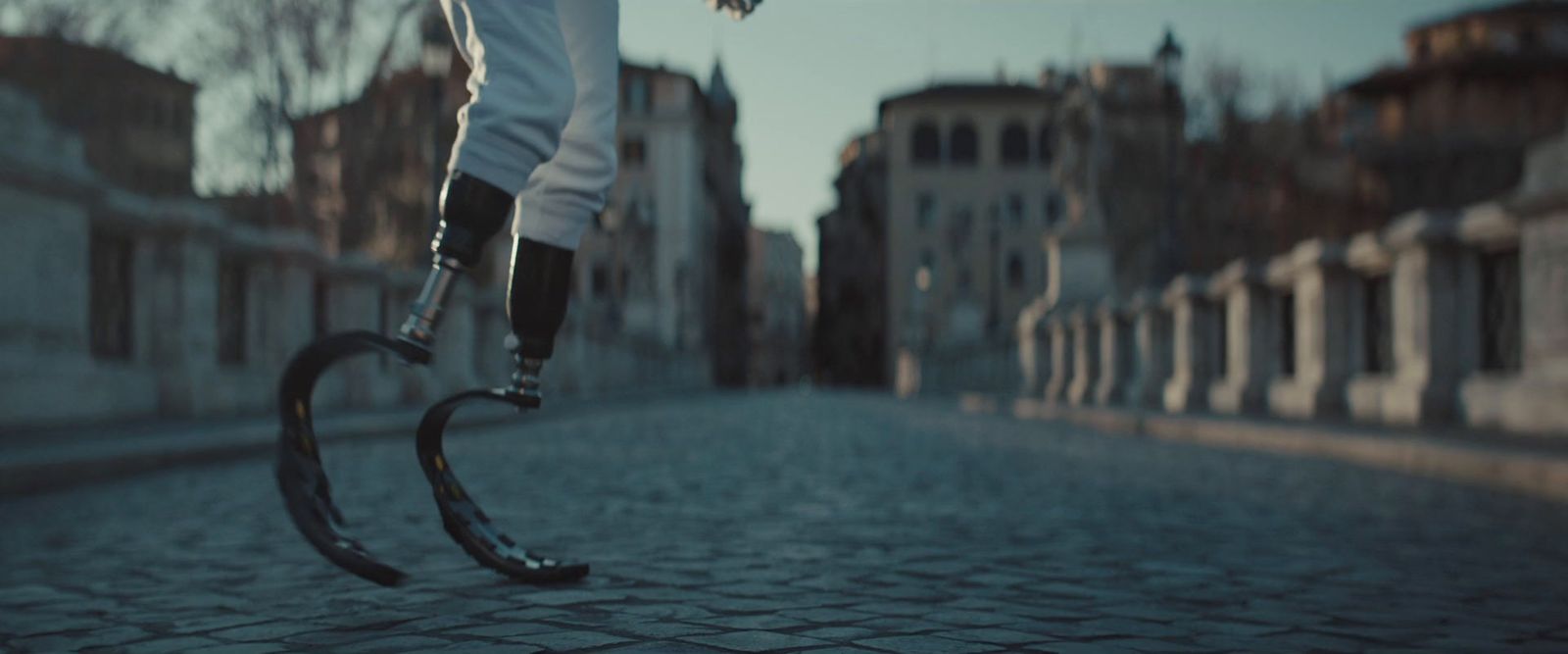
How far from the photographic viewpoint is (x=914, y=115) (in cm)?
9481

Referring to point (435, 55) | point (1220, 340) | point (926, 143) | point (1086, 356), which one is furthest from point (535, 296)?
point (926, 143)

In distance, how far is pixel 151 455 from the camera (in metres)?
8.69

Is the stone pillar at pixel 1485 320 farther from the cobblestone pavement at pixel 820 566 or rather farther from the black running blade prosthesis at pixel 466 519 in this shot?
the black running blade prosthesis at pixel 466 519

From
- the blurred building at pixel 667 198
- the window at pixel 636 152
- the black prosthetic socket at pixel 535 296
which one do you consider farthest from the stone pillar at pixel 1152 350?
the window at pixel 636 152

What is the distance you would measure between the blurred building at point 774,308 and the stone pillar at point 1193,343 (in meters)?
141

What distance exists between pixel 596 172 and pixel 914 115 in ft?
303

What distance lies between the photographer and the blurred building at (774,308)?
16950cm

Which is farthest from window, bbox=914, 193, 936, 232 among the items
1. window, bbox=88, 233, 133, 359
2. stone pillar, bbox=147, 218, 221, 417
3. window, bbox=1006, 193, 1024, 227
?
window, bbox=88, 233, 133, 359

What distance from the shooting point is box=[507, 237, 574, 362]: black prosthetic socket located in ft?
10.8

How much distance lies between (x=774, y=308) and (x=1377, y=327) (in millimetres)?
163708

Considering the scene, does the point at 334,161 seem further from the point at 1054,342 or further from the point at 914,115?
the point at 914,115

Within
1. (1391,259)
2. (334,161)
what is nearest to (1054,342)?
(1391,259)

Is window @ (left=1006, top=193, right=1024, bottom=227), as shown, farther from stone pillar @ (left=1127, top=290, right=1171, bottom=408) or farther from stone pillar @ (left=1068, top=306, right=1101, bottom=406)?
stone pillar @ (left=1127, top=290, right=1171, bottom=408)

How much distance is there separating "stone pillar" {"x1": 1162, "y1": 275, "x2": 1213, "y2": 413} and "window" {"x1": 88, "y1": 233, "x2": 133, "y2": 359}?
12.4m
